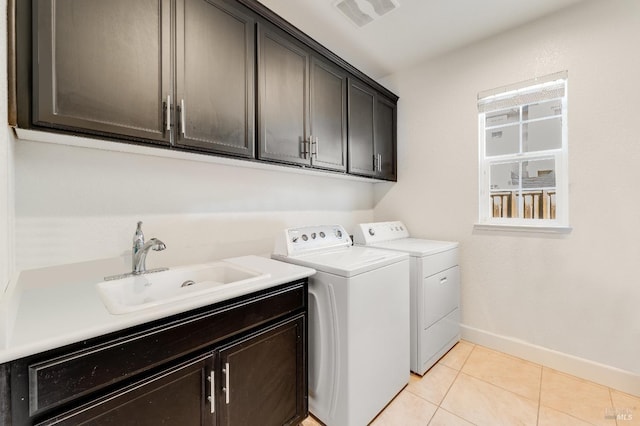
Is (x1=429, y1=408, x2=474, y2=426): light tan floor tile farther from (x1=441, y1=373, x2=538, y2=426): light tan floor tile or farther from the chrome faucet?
the chrome faucet

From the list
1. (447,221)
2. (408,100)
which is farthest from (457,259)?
(408,100)

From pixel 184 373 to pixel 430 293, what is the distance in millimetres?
1672

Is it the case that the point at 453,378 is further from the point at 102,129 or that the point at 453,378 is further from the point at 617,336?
the point at 102,129

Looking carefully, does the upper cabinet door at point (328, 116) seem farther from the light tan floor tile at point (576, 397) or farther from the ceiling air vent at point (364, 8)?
the light tan floor tile at point (576, 397)

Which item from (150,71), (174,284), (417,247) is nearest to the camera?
(150,71)

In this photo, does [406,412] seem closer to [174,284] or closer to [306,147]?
[174,284]

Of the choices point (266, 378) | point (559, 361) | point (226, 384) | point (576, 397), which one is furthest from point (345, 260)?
point (559, 361)

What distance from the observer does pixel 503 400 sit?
1699mm

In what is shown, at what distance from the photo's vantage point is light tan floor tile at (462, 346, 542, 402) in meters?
1.82

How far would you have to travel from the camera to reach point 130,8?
1.12 meters

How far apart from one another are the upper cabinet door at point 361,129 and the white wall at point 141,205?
506 mm

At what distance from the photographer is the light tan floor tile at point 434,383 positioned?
176cm

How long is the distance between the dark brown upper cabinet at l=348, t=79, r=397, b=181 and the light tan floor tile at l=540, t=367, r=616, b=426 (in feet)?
6.49

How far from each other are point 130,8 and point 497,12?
233 cm
